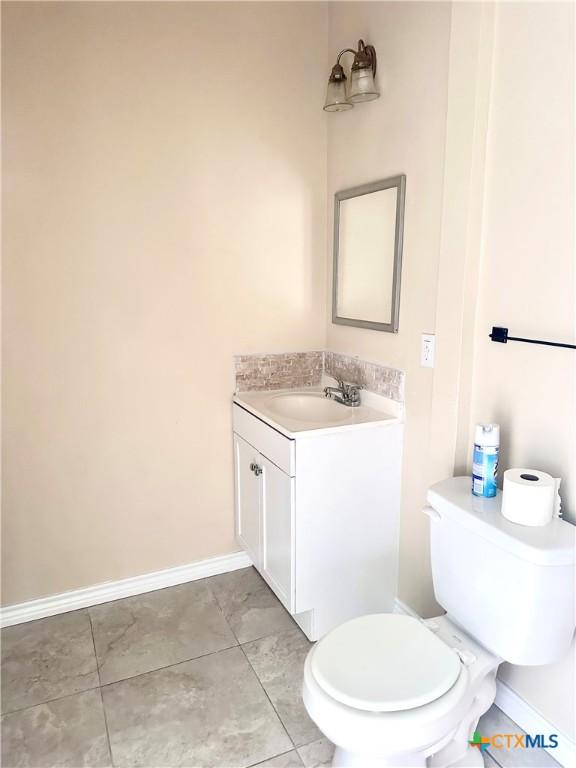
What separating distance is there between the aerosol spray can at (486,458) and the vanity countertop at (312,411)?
0.49 metres

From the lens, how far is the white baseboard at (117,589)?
2.15 meters

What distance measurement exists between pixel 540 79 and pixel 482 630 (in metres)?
1.47

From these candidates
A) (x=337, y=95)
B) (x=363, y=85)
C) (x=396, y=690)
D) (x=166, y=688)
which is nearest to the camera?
(x=396, y=690)

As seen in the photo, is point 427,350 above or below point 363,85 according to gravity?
below

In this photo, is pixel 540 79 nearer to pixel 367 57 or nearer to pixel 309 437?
pixel 367 57

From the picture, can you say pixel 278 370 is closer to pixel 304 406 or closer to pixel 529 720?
pixel 304 406

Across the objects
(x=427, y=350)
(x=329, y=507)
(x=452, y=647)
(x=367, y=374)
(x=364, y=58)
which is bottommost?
(x=452, y=647)

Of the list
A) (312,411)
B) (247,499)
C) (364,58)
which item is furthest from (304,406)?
(364,58)

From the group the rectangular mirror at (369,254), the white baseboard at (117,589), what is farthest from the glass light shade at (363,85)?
the white baseboard at (117,589)

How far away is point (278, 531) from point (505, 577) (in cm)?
88

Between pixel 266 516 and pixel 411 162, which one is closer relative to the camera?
pixel 411 162

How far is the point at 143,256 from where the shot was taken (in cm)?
213

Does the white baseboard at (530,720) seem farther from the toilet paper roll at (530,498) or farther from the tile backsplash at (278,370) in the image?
the tile backsplash at (278,370)

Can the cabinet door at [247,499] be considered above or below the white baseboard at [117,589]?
above
